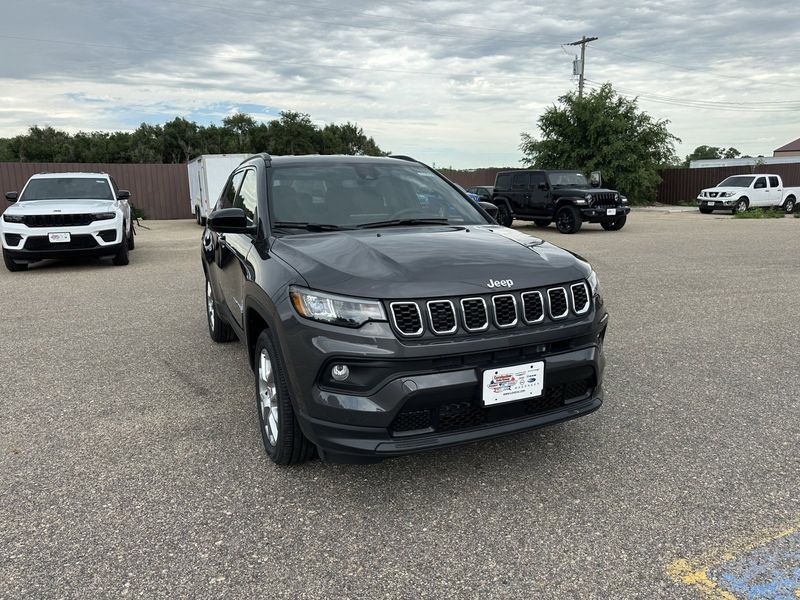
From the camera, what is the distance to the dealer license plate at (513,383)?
2674 mm

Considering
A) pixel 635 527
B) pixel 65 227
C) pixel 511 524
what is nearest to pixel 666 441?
pixel 635 527

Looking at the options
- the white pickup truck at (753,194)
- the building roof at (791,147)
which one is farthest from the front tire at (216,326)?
the building roof at (791,147)

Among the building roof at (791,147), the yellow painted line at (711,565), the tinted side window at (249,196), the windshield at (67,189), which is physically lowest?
the yellow painted line at (711,565)

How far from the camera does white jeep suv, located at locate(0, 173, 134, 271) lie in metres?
10.0

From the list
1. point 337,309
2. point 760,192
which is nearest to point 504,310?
point 337,309

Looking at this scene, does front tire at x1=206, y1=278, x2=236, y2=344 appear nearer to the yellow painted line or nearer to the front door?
the front door

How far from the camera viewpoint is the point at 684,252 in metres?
12.6

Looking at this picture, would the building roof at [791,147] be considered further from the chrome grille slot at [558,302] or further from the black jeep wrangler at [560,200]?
the chrome grille slot at [558,302]

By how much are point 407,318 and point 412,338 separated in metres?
0.09

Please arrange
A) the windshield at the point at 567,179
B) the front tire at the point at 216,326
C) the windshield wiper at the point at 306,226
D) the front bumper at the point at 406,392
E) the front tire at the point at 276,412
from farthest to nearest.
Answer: the windshield at the point at 567,179
the front tire at the point at 216,326
the windshield wiper at the point at 306,226
the front tire at the point at 276,412
the front bumper at the point at 406,392

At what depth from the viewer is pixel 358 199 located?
3.89m

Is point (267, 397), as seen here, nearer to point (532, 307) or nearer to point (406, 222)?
point (406, 222)

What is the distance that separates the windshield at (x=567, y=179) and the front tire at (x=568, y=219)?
959 millimetres

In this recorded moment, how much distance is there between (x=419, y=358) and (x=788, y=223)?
21715mm
